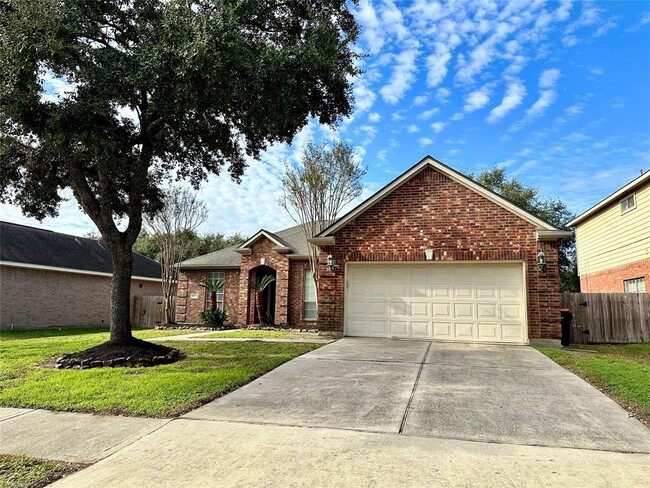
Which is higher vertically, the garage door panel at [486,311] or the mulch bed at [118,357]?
the garage door panel at [486,311]

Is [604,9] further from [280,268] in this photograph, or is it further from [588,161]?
[280,268]

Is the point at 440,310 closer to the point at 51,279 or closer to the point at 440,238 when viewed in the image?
the point at 440,238

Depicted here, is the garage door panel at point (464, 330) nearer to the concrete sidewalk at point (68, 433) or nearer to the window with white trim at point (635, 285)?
the window with white trim at point (635, 285)

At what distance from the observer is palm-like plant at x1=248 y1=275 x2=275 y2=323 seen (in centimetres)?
1717

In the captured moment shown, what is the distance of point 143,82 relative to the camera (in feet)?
24.5

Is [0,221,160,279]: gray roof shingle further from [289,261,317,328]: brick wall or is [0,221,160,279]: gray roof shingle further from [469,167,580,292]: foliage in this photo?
[469,167,580,292]: foliage

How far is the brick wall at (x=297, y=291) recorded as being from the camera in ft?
55.7

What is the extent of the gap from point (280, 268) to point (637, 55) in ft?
44.1

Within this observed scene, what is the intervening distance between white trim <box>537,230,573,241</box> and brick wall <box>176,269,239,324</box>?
12305mm

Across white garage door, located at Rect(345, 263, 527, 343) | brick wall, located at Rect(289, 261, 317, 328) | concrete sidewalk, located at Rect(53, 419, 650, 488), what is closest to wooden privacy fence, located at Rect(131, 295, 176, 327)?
brick wall, located at Rect(289, 261, 317, 328)

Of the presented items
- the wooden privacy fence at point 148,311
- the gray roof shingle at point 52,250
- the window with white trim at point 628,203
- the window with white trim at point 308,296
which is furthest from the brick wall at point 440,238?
the gray roof shingle at point 52,250

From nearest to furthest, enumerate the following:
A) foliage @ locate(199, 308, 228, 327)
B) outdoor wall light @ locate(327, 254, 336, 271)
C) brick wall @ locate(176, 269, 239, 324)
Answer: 1. outdoor wall light @ locate(327, 254, 336, 271)
2. foliage @ locate(199, 308, 228, 327)
3. brick wall @ locate(176, 269, 239, 324)

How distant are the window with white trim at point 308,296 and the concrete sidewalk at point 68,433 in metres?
12.1

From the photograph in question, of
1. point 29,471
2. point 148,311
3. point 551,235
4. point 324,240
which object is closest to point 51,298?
point 148,311
